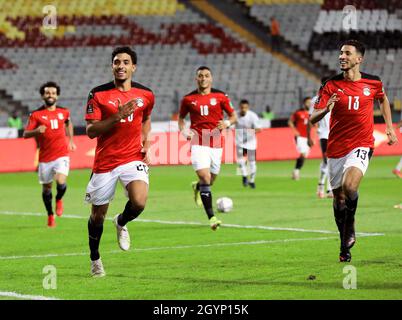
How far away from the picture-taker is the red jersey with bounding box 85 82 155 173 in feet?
39.2

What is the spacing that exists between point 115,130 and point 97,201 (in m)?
0.84

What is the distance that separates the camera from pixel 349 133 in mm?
13125

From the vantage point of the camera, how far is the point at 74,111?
133 ft

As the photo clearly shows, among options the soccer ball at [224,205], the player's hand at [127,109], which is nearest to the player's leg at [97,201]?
the player's hand at [127,109]

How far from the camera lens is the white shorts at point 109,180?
39.6 ft

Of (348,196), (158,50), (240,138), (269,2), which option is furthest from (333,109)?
(269,2)

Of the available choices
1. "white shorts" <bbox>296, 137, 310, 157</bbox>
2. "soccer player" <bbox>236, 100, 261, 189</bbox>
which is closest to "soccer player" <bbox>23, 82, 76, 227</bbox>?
"soccer player" <bbox>236, 100, 261, 189</bbox>

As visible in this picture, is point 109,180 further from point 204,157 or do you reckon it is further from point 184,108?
point 184,108

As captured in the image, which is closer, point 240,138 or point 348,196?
point 348,196

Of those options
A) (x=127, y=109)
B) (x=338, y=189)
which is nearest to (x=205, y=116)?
(x=338, y=189)

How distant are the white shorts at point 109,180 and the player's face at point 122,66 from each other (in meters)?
1.00
